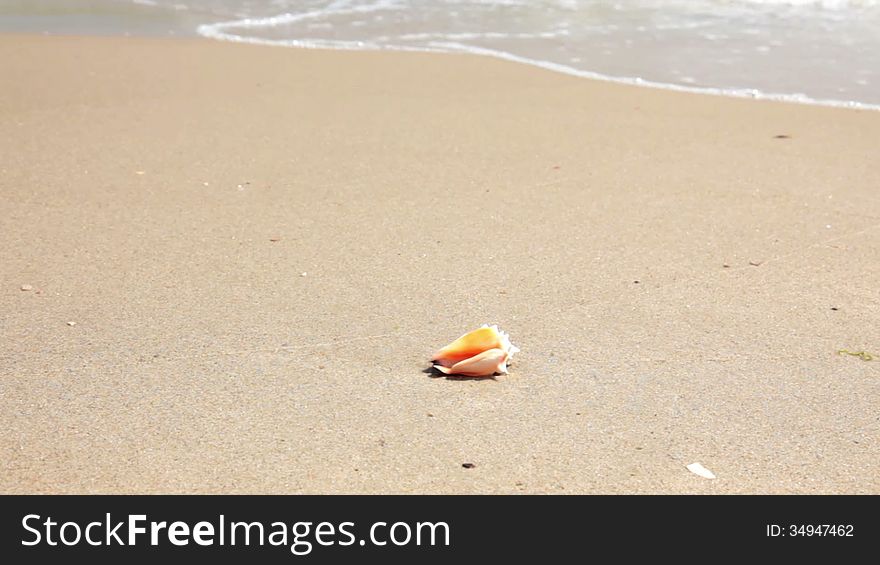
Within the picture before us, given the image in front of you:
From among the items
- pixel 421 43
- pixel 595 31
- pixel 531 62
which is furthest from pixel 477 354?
pixel 595 31

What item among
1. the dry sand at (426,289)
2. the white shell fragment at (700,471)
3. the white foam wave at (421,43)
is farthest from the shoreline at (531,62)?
the white shell fragment at (700,471)

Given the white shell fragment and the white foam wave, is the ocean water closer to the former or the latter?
the white foam wave

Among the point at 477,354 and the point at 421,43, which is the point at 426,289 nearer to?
the point at 477,354

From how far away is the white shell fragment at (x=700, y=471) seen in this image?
2.65 metres

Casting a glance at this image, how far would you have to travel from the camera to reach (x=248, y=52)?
312 inches

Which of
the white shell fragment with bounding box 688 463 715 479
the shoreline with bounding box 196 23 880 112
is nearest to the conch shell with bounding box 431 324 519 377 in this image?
the white shell fragment with bounding box 688 463 715 479

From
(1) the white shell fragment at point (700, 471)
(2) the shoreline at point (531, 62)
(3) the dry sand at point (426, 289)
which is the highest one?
(2) the shoreline at point (531, 62)

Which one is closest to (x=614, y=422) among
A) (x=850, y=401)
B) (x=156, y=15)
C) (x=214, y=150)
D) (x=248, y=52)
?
(x=850, y=401)

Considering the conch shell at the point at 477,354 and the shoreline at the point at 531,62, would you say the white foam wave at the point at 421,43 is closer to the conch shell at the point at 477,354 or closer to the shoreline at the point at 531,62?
the shoreline at the point at 531,62

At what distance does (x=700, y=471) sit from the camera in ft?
8.77

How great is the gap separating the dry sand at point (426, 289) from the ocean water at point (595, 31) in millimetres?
877

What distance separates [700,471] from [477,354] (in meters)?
0.76

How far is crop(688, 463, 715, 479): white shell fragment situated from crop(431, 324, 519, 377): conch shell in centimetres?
66

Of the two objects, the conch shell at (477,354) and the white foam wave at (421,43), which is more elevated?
the white foam wave at (421,43)
